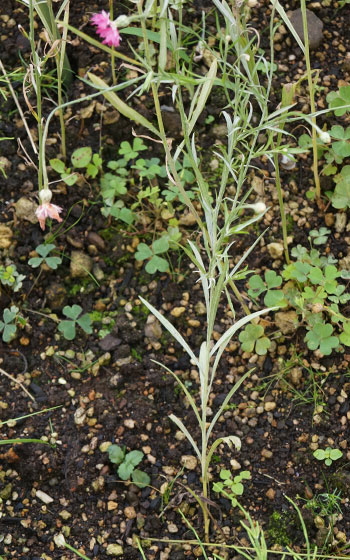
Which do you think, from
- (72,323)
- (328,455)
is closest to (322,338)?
(328,455)

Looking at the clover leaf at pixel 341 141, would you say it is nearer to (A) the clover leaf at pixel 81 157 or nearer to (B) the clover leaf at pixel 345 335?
(B) the clover leaf at pixel 345 335

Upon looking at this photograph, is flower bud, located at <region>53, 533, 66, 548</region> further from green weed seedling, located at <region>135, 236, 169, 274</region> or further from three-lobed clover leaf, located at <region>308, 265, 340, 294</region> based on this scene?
three-lobed clover leaf, located at <region>308, 265, 340, 294</region>

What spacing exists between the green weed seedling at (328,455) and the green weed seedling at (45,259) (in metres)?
0.90

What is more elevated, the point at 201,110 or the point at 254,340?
the point at 201,110

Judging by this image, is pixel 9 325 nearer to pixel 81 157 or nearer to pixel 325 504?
pixel 81 157

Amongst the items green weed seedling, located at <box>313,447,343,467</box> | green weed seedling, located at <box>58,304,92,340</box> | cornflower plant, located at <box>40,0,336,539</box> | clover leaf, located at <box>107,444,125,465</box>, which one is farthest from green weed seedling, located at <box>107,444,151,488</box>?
green weed seedling, located at <box>313,447,343,467</box>

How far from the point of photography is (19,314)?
191 centimetres

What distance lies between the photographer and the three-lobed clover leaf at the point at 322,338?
1.74m

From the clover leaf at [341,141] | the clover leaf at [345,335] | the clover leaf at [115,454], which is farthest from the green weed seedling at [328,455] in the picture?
the clover leaf at [341,141]

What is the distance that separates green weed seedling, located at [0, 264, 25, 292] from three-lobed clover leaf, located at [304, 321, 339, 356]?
2.75 feet

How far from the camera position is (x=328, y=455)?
5.53 ft

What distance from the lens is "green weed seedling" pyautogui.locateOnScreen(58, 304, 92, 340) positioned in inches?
73.3

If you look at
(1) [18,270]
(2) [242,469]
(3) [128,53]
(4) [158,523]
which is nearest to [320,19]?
(3) [128,53]

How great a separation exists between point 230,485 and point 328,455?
0.27m
